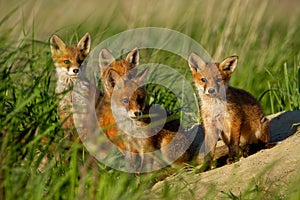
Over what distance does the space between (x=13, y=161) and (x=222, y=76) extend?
2675mm

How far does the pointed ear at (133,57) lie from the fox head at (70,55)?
514 mm

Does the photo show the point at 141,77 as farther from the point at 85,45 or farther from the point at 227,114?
the point at 85,45

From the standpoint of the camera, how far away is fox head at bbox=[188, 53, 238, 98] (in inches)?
248

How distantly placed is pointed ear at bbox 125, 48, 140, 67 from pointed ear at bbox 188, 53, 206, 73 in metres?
0.72

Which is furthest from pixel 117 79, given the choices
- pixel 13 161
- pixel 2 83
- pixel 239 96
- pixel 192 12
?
pixel 192 12

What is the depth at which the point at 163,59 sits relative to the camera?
25.6 feet

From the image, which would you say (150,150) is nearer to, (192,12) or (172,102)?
(172,102)

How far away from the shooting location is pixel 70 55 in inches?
278

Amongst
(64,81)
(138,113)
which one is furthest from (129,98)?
(64,81)

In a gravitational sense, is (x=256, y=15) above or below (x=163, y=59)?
above

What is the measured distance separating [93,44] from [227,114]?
2.38 meters

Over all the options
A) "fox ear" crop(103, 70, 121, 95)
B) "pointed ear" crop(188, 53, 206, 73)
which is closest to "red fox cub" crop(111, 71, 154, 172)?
"fox ear" crop(103, 70, 121, 95)

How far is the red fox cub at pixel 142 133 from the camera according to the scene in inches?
236

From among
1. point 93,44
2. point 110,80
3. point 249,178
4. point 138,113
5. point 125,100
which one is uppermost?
point 93,44
